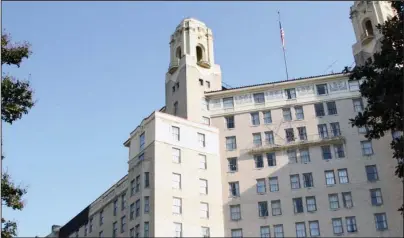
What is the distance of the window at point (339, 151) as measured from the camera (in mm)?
71750

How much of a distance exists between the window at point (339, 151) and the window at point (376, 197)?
20.4ft

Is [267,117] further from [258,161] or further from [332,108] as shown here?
[332,108]

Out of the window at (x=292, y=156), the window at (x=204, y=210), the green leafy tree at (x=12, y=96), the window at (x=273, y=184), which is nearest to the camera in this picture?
the green leafy tree at (x=12, y=96)

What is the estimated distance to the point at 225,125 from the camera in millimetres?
77688

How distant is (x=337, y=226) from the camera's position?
2645 inches

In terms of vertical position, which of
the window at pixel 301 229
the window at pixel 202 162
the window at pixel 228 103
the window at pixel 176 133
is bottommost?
the window at pixel 301 229

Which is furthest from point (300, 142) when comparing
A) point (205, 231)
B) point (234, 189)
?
point (205, 231)

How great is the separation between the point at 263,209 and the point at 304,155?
9398 mm

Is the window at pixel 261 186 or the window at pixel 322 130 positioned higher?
the window at pixel 322 130

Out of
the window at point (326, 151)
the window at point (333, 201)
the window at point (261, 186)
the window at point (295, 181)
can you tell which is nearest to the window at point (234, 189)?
the window at point (261, 186)

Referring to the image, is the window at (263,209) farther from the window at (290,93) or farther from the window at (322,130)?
the window at (290,93)

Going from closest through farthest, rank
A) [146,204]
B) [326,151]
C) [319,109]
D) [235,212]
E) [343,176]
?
[146,204]
[343,176]
[235,212]
[326,151]
[319,109]

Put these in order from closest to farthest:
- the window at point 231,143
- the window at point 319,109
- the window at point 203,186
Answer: the window at point 203,186
the window at point 231,143
the window at point 319,109

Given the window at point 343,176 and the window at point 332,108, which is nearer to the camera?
the window at point 343,176
